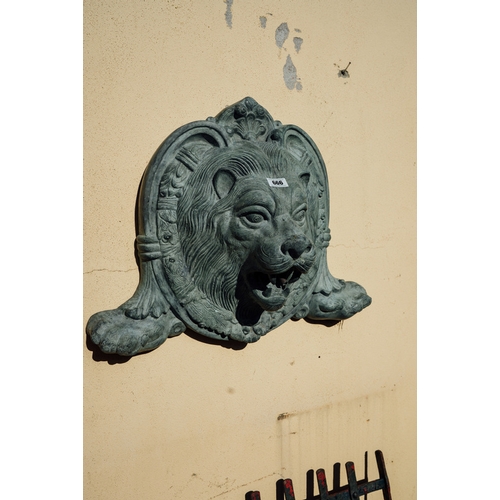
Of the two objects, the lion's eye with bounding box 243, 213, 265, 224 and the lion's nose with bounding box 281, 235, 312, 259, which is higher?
the lion's eye with bounding box 243, 213, 265, 224

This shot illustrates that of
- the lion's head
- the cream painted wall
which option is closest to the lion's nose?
the lion's head

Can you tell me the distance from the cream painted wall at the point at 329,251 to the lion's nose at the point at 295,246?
0.47 meters

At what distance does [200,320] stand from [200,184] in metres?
0.45

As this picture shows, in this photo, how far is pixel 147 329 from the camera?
6.34ft

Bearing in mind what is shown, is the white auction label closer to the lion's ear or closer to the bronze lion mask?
the bronze lion mask

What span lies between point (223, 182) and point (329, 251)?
708mm

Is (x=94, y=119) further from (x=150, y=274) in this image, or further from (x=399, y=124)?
(x=399, y=124)

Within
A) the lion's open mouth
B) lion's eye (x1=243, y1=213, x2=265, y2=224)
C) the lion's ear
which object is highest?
the lion's ear

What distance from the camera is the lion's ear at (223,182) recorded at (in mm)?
2031

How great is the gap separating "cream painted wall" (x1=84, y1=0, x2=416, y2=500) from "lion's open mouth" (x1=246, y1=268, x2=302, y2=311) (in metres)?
0.27

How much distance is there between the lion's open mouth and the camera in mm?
2062

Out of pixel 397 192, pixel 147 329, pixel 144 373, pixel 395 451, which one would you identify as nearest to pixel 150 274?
pixel 147 329

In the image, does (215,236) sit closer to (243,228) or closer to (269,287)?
(243,228)

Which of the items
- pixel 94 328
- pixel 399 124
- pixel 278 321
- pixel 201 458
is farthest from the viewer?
pixel 399 124
